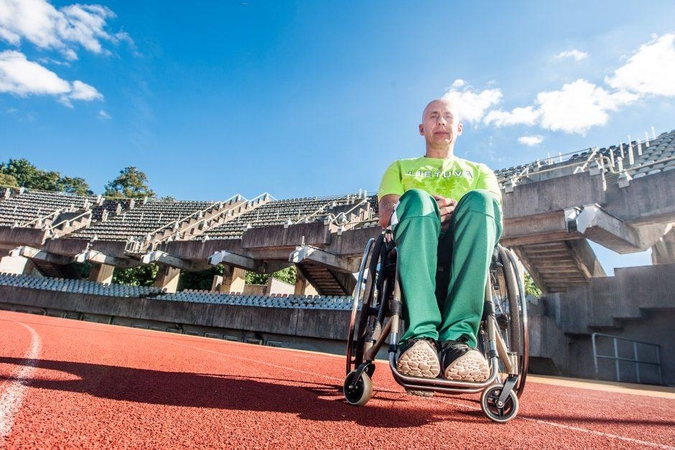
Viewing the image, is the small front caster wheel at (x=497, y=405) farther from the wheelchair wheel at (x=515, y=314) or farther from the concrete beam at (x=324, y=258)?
the concrete beam at (x=324, y=258)

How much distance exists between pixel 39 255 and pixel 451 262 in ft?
95.2

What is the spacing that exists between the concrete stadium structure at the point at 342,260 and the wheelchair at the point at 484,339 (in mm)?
7580

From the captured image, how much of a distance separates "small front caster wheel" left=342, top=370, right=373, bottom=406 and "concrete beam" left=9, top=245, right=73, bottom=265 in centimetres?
2763

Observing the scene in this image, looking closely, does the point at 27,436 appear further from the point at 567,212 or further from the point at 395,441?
the point at 567,212

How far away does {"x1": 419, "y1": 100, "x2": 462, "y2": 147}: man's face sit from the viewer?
7.88ft

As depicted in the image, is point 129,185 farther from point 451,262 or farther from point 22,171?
point 451,262

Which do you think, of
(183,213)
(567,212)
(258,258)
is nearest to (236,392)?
(567,212)

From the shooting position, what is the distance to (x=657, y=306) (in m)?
9.40

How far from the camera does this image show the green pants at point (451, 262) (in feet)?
5.57

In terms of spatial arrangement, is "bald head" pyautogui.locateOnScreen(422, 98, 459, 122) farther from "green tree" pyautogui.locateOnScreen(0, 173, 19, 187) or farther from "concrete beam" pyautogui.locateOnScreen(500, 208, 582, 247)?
"green tree" pyautogui.locateOnScreen(0, 173, 19, 187)

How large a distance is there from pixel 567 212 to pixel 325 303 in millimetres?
8643

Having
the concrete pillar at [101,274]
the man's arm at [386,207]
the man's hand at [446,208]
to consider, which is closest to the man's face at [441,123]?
the man's arm at [386,207]

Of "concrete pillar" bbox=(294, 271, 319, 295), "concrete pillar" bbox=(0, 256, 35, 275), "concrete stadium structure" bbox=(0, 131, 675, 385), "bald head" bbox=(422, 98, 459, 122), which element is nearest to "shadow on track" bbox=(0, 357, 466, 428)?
"bald head" bbox=(422, 98, 459, 122)

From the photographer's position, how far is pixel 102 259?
2167 cm
